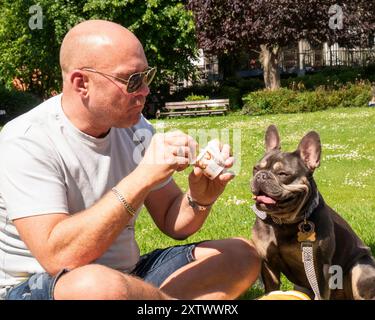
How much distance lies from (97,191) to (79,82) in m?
0.59

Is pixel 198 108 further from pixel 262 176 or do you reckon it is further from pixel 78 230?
pixel 78 230

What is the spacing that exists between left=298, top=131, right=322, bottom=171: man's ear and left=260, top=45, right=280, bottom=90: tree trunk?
27.4m

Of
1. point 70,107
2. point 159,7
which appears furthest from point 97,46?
point 159,7

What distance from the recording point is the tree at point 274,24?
3061 centimetres

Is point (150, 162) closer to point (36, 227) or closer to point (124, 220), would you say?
point (124, 220)

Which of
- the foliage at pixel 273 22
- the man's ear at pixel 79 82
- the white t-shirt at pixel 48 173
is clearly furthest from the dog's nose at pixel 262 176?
the foliage at pixel 273 22

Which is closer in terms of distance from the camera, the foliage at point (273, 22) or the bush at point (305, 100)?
the bush at point (305, 100)

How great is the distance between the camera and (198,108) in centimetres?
2941

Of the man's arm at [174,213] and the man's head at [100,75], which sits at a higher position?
the man's head at [100,75]

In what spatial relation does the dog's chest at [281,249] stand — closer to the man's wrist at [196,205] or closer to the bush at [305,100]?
the man's wrist at [196,205]

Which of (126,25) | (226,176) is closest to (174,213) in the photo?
(226,176)

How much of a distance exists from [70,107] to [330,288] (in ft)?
7.14

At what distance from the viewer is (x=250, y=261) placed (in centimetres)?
414

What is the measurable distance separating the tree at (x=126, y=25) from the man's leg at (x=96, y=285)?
29.1 metres
